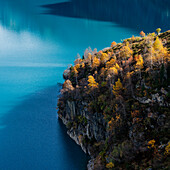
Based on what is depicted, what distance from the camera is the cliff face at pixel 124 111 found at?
5819 centimetres

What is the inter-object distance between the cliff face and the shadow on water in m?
4.24

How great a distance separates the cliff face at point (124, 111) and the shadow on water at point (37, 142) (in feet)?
13.9

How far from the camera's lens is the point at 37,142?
8806 cm

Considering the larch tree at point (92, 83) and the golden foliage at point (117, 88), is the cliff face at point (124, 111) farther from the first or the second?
the larch tree at point (92, 83)

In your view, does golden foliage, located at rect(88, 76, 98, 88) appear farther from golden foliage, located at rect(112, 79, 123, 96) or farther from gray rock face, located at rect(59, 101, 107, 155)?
golden foliage, located at rect(112, 79, 123, 96)

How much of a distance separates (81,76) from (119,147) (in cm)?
4994

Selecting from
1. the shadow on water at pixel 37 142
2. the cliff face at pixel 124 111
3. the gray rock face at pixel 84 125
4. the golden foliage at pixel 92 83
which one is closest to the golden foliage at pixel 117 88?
the cliff face at pixel 124 111

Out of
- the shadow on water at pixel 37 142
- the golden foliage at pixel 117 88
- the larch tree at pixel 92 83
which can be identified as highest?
the larch tree at pixel 92 83

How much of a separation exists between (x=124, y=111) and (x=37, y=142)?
38146mm

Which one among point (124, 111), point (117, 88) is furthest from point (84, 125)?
point (124, 111)

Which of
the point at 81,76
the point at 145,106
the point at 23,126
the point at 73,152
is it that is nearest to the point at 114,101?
the point at 145,106

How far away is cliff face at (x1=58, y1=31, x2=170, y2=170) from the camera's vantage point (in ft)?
191

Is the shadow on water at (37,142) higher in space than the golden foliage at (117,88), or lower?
lower

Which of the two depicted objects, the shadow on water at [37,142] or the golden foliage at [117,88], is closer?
the golden foliage at [117,88]
